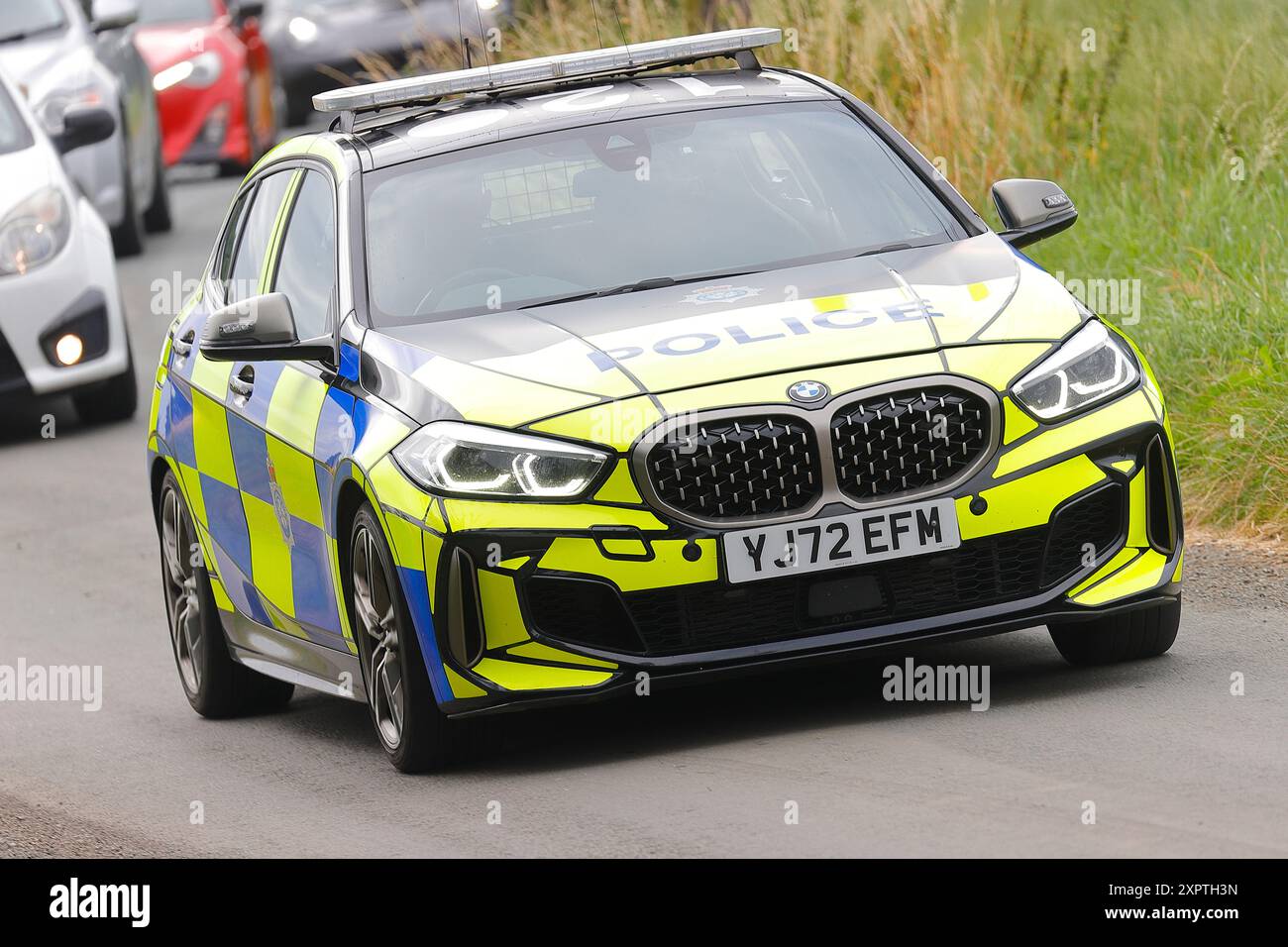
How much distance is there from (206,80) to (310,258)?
14750 mm

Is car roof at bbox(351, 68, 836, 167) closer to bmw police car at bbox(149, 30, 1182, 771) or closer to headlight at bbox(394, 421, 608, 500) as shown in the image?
bmw police car at bbox(149, 30, 1182, 771)

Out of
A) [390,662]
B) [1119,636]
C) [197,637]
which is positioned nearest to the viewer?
[390,662]

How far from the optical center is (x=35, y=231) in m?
14.2

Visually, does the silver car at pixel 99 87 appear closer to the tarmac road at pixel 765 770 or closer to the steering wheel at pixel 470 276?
the tarmac road at pixel 765 770

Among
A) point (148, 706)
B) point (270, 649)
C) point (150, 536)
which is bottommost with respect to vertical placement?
point (150, 536)

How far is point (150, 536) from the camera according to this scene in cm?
1227

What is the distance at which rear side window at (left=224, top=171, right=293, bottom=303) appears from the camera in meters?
8.77

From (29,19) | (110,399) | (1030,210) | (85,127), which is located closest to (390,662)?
(1030,210)

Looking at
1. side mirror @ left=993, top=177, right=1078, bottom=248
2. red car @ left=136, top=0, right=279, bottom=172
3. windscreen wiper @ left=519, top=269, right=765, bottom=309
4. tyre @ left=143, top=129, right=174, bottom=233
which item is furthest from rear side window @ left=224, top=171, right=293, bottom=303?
red car @ left=136, top=0, right=279, bottom=172

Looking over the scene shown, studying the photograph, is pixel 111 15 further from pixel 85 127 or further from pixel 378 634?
pixel 378 634

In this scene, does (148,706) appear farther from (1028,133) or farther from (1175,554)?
(1028,133)
